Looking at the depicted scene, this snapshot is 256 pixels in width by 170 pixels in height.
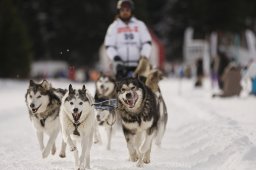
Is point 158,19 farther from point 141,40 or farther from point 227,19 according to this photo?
point 141,40

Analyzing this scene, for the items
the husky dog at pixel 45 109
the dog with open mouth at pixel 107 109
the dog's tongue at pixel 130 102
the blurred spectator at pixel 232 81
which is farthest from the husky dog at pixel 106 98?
the blurred spectator at pixel 232 81

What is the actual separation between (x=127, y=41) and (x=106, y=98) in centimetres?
87

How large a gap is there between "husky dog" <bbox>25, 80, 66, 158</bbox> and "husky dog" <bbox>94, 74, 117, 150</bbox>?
849mm

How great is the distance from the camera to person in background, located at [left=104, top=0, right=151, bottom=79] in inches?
313

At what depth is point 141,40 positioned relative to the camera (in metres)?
8.12

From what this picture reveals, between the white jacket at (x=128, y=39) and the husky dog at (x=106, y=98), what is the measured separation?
478 millimetres

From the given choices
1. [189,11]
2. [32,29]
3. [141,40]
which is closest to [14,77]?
[32,29]

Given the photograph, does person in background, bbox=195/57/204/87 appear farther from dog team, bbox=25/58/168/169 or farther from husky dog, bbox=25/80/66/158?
husky dog, bbox=25/80/66/158

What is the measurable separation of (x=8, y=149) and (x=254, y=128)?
132 inches

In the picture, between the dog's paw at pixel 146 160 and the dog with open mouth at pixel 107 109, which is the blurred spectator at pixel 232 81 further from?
the dog's paw at pixel 146 160

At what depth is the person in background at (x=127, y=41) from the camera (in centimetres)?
796

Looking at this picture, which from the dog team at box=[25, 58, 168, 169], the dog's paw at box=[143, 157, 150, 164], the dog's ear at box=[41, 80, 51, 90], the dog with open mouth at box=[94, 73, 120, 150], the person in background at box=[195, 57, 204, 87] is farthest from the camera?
the person in background at box=[195, 57, 204, 87]

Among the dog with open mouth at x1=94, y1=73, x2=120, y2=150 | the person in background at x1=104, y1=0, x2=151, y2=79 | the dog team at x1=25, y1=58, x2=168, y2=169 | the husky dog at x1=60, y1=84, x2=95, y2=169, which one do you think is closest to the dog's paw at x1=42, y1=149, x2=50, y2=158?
the dog team at x1=25, y1=58, x2=168, y2=169

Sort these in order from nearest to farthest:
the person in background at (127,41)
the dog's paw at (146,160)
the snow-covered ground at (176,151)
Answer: the snow-covered ground at (176,151), the dog's paw at (146,160), the person in background at (127,41)
